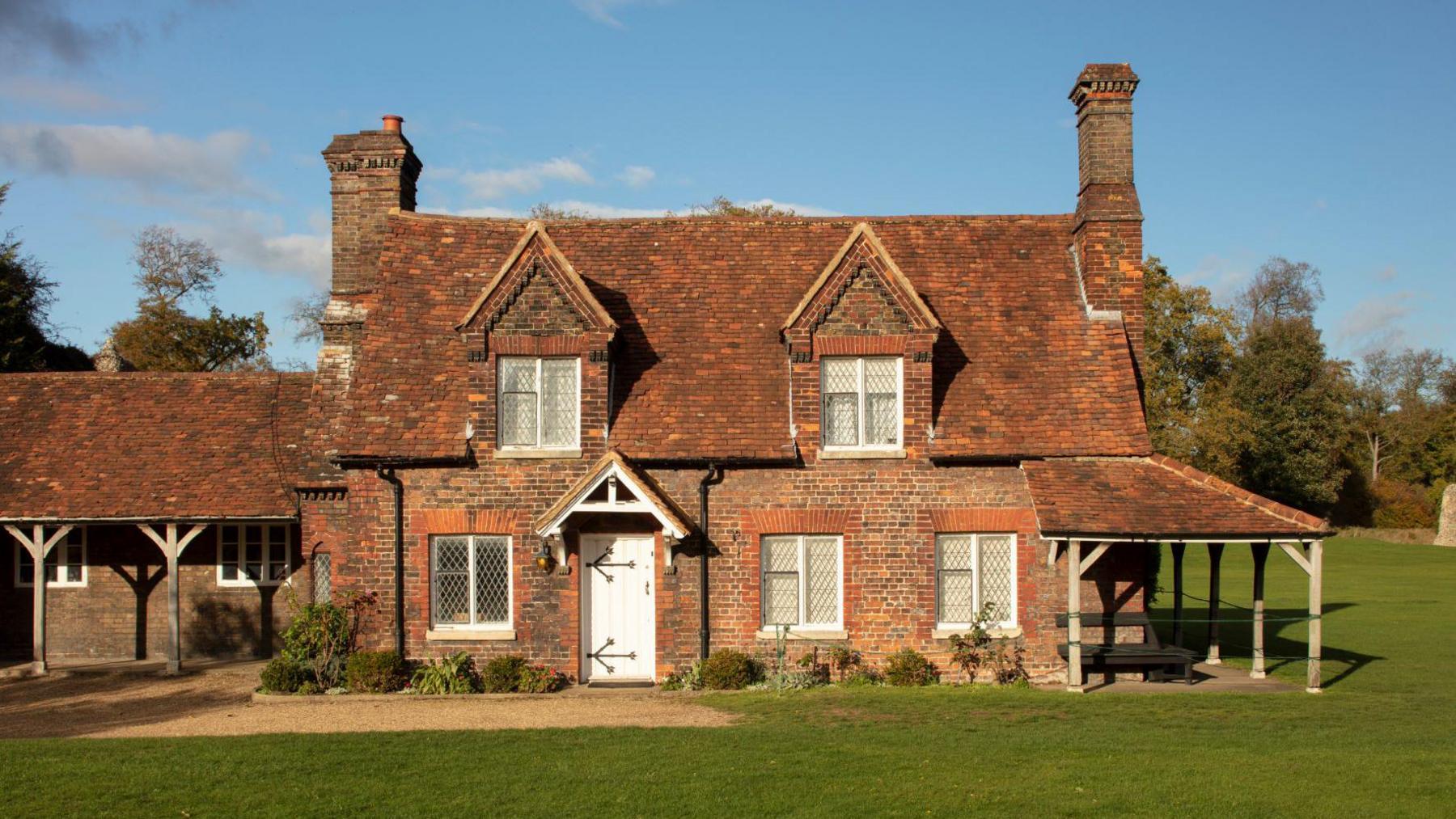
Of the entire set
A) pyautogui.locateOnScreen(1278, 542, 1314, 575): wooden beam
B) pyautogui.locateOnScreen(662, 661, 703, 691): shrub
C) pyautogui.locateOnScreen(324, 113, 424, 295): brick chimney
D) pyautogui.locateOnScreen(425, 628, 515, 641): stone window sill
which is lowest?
pyautogui.locateOnScreen(662, 661, 703, 691): shrub

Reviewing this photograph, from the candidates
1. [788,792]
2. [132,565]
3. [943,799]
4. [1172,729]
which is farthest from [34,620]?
[1172,729]

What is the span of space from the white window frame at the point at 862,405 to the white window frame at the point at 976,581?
5.59ft

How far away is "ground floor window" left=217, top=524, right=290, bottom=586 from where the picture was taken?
2344 centimetres

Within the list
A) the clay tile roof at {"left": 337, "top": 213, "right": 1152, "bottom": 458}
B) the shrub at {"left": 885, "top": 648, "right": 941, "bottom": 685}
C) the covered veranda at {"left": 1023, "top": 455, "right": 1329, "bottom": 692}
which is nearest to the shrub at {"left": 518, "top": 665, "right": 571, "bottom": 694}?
the clay tile roof at {"left": 337, "top": 213, "right": 1152, "bottom": 458}

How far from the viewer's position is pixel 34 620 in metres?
21.3

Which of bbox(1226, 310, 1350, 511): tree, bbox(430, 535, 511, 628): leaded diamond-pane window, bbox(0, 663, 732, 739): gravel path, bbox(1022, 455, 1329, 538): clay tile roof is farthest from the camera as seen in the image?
bbox(1226, 310, 1350, 511): tree

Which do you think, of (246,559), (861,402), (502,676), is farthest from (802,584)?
(246,559)

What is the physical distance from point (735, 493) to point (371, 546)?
5700mm

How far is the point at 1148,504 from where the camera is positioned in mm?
17516

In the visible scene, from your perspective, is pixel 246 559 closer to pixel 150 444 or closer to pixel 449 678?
pixel 150 444

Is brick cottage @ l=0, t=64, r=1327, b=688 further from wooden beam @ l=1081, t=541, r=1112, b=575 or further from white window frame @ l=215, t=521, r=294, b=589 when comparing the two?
white window frame @ l=215, t=521, r=294, b=589

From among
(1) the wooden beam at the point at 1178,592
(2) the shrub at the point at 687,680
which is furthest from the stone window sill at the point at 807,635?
(1) the wooden beam at the point at 1178,592

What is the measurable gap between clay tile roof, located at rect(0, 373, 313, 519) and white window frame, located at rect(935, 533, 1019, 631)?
1154 centimetres

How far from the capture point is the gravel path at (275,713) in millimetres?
15383
